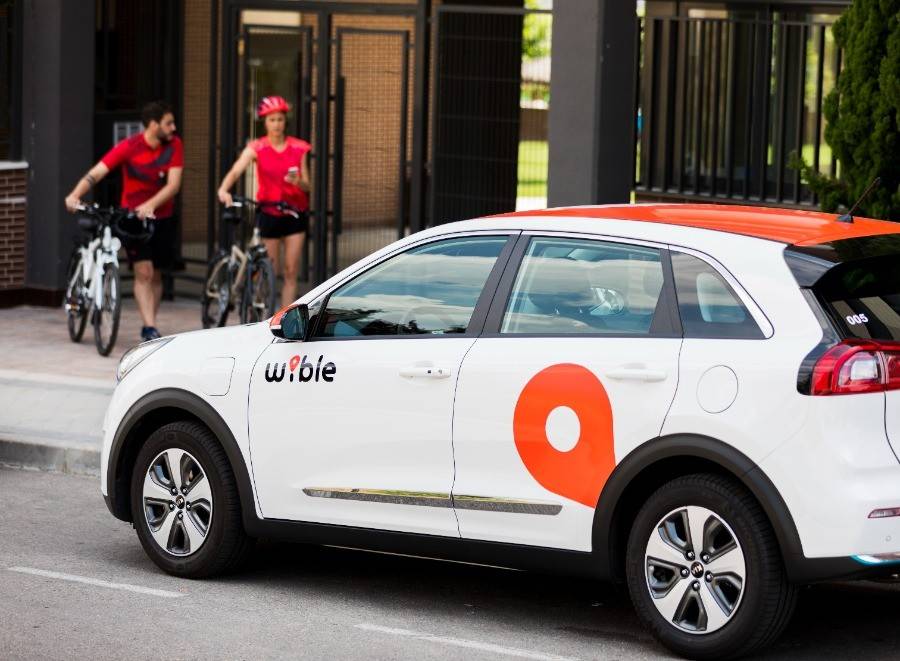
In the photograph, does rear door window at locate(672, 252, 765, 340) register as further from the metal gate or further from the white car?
the metal gate

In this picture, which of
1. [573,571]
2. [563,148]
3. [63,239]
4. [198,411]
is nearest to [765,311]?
[573,571]

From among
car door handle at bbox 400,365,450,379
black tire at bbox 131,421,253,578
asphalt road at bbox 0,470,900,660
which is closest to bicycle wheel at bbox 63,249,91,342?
asphalt road at bbox 0,470,900,660

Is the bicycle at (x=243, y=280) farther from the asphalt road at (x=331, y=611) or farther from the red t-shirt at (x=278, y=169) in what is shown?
the asphalt road at (x=331, y=611)

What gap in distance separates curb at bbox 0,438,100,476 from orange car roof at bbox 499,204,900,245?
4.07 metres

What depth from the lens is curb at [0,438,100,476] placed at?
10.1 meters

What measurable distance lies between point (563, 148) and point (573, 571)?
21.3 feet

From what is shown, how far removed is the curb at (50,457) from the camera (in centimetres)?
1013

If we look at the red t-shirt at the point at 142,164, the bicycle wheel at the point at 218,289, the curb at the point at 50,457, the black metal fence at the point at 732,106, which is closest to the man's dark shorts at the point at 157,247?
the red t-shirt at the point at 142,164

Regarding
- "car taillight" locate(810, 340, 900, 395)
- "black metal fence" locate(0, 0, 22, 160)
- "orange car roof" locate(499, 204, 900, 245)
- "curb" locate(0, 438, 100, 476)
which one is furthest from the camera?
"black metal fence" locate(0, 0, 22, 160)

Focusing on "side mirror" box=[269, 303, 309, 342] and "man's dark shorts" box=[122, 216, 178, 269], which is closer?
"side mirror" box=[269, 303, 309, 342]

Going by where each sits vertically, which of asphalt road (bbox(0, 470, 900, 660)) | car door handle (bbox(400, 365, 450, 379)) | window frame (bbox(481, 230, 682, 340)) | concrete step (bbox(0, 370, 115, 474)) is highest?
window frame (bbox(481, 230, 682, 340))

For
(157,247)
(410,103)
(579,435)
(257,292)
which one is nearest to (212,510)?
(579,435)

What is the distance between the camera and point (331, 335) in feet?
23.7

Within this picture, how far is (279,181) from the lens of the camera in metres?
13.5
